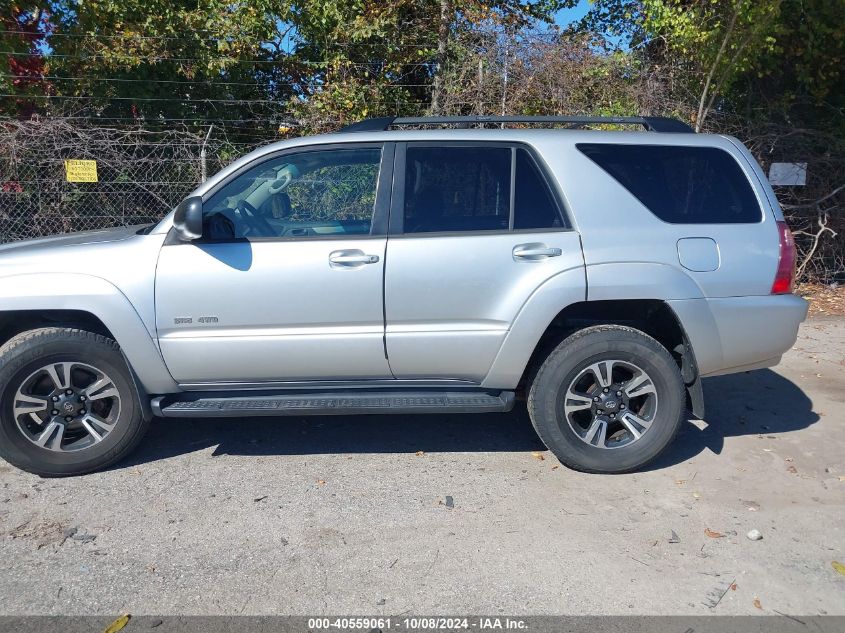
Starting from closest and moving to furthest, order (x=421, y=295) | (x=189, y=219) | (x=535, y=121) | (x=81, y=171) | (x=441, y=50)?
(x=189, y=219), (x=421, y=295), (x=535, y=121), (x=81, y=171), (x=441, y=50)

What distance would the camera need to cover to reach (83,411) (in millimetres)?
4395

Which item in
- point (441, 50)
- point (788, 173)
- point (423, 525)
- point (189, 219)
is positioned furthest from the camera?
point (441, 50)

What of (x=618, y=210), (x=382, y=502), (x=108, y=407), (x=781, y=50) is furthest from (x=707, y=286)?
(x=781, y=50)

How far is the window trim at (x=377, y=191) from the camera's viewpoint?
4.28 meters

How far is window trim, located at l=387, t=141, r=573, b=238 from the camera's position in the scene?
433cm

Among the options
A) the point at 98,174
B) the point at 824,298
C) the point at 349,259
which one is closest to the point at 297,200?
the point at 349,259

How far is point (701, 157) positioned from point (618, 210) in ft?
2.24

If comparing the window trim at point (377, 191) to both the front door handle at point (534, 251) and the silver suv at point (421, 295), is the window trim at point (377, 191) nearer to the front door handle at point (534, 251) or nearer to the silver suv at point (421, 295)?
the silver suv at point (421, 295)

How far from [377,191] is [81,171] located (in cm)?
558

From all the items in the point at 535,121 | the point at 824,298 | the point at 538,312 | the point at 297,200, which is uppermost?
the point at 535,121

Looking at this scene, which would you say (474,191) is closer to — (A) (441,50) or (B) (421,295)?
(B) (421,295)

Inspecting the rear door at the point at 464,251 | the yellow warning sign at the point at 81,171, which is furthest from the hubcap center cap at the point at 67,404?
the yellow warning sign at the point at 81,171

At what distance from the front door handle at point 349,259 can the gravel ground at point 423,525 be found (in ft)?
4.17

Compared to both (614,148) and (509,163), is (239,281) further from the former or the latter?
(614,148)
